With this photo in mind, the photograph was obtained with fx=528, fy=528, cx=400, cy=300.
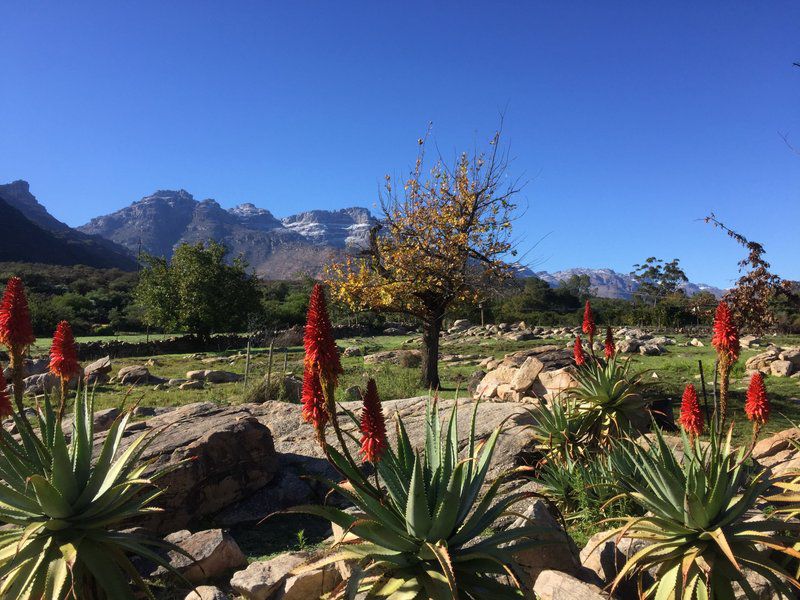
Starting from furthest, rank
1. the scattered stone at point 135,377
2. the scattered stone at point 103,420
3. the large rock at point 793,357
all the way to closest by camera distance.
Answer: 1. the scattered stone at point 135,377
2. the large rock at point 793,357
3. the scattered stone at point 103,420

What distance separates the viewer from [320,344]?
3533 mm

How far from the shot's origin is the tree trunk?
16.4 meters

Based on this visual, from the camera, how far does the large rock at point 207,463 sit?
669cm

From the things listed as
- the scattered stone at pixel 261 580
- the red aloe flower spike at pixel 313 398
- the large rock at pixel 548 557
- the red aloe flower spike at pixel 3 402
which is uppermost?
the red aloe flower spike at pixel 313 398

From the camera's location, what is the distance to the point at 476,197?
52.3ft

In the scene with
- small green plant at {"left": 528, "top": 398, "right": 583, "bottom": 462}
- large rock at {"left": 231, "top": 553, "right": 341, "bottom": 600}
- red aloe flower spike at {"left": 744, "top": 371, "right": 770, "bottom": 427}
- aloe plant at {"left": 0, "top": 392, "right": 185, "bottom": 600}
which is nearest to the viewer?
aloe plant at {"left": 0, "top": 392, "right": 185, "bottom": 600}

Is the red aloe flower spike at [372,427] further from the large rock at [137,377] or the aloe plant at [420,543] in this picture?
the large rock at [137,377]

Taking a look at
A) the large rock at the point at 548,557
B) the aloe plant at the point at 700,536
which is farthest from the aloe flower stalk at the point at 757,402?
the large rock at the point at 548,557

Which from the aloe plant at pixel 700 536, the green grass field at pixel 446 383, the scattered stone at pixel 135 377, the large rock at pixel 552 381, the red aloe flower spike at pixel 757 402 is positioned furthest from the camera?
the scattered stone at pixel 135 377

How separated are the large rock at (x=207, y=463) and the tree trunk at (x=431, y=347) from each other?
859 centimetres

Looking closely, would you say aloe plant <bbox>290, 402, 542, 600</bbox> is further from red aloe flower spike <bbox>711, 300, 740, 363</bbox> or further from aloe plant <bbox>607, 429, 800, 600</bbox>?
red aloe flower spike <bbox>711, 300, 740, 363</bbox>

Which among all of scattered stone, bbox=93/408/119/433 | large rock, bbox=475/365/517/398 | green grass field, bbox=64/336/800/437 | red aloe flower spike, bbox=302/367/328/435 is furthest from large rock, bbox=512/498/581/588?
large rock, bbox=475/365/517/398

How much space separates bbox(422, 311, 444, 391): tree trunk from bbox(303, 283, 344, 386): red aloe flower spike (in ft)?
41.9

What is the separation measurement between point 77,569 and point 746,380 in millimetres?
16929
